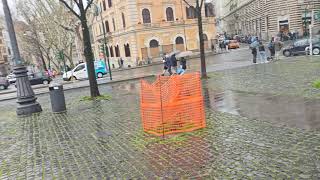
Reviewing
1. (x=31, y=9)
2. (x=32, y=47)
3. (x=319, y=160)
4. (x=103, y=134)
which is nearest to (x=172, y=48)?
(x=31, y=9)

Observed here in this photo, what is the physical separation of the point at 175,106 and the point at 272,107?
3129 millimetres

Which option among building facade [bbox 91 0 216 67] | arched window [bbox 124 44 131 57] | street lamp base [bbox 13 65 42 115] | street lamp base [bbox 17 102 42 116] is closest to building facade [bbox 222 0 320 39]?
building facade [bbox 91 0 216 67]

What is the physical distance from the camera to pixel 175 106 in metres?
7.96

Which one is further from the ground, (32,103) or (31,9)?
(31,9)

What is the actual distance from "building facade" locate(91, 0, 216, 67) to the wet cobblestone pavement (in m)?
37.5

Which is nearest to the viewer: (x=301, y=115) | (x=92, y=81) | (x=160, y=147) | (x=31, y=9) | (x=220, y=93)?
(x=160, y=147)

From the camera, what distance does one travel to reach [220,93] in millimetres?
13117

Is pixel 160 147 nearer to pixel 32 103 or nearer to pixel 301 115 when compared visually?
pixel 301 115

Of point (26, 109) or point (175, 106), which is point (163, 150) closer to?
point (175, 106)

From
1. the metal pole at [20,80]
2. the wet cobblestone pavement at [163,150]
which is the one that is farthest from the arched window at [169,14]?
the wet cobblestone pavement at [163,150]

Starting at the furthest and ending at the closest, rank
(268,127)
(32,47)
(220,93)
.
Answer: (32,47), (220,93), (268,127)

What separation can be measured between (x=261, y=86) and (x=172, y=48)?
35.0 metres

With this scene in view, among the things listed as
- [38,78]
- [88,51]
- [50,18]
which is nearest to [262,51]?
[88,51]

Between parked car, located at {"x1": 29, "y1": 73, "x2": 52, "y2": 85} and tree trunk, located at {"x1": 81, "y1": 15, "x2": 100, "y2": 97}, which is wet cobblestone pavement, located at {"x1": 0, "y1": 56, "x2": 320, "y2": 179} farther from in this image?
parked car, located at {"x1": 29, "y1": 73, "x2": 52, "y2": 85}
